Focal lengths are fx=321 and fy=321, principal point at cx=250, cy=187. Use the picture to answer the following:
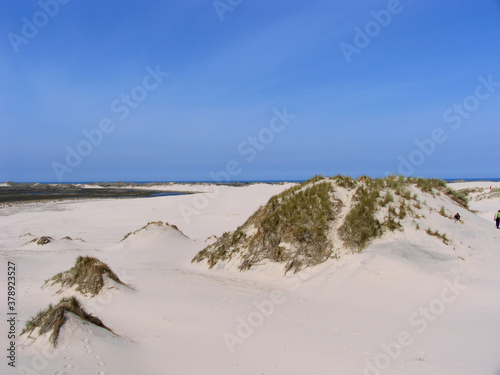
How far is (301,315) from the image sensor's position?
6.90 metres

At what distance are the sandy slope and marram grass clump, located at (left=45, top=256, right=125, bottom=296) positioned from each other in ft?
1.54

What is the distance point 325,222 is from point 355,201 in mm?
1481

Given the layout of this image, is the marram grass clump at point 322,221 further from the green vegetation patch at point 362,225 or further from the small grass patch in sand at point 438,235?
the small grass patch in sand at point 438,235

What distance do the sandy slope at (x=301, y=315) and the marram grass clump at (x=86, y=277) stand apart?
468 millimetres

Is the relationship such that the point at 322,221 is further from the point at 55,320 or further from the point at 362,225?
the point at 55,320

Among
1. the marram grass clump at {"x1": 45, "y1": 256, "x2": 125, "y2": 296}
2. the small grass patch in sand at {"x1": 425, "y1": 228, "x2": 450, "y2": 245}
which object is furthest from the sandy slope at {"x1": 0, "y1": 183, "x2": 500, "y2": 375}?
the marram grass clump at {"x1": 45, "y1": 256, "x2": 125, "y2": 296}

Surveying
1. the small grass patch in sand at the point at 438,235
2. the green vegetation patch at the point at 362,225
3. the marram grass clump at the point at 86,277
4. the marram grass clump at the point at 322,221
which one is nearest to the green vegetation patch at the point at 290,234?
the marram grass clump at the point at 322,221

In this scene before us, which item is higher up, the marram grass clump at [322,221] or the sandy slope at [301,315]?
the marram grass clump at [322,221]

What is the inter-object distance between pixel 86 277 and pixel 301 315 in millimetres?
5587

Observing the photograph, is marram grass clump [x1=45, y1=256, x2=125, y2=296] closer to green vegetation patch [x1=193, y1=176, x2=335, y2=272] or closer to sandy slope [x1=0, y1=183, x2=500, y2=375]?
sandy slope [x1=0, y1=183, x2=500, y2=375]

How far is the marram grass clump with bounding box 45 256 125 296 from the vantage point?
26.3 feet

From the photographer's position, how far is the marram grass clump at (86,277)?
8031 millimetres

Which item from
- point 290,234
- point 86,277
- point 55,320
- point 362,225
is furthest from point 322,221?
point 55,320

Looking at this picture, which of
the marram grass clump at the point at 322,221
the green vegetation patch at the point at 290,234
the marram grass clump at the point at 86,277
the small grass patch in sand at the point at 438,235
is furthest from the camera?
the green vegetation patch at the point at 290,234
